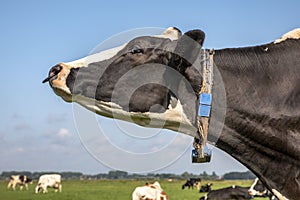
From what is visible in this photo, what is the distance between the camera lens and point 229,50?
5.00 m

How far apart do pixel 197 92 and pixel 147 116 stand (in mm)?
557

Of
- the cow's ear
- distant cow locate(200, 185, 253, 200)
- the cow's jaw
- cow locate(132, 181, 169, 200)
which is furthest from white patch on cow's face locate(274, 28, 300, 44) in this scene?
distant cow locate(200, 185, 253, 200)

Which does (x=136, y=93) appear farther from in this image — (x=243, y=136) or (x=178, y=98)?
(x=243, y=136)

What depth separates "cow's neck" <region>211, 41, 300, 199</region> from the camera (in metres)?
4.62

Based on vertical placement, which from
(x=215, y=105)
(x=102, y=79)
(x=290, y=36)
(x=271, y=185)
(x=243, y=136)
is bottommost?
(x=271, y=185)

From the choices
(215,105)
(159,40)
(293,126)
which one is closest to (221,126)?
(215,105)

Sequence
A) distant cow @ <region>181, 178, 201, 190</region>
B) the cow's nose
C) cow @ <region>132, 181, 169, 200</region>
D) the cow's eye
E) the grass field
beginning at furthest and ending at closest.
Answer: distant cow @ <region>181, 178, 201, 190</region>
the grass field
cow @ <region>132, 181, 169, 200</region>
the cow's eye
the cow's nose

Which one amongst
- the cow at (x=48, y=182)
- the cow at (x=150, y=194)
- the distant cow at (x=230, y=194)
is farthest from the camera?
the cow at (x=48, y=182)

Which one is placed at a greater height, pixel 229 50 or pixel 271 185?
pixel 229 50

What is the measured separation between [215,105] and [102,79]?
1.15 metres

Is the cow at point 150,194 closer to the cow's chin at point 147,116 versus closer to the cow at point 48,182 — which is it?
the cow's chin at point 147,116

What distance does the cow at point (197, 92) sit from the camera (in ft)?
15.2

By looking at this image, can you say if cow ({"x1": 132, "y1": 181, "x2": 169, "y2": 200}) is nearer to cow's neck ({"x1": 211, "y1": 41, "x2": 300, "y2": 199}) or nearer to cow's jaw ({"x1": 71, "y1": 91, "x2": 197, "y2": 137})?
cow's jaw ({"x1": 71, "y1": 91, "x2": 197, "y2": 137})

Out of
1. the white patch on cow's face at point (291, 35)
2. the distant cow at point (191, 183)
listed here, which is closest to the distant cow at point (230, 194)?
the distant cow at point (191, 183)
